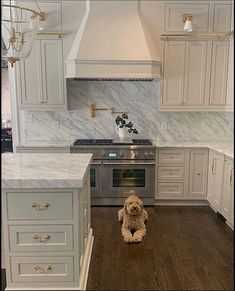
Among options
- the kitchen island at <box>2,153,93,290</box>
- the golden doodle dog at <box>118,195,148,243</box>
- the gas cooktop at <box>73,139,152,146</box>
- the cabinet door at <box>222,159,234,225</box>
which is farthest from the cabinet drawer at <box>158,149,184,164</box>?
the kitchen island at <box>2,153,93,290</box>

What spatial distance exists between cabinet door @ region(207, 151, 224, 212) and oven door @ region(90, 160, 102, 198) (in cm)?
153

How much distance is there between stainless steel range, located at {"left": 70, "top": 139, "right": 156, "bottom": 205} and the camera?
396cm

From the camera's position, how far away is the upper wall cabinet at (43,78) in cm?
396

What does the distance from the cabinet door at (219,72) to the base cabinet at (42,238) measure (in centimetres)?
289

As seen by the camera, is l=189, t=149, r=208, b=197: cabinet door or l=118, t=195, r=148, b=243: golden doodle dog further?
l=189, t=149, r=208, b=197: cabinet door

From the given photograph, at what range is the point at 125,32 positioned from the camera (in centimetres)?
379

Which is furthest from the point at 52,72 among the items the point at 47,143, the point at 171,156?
the point at 171,156

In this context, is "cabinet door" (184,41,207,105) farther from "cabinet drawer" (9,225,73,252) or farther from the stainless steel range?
"cabinet drawer" (9,225,73,252)

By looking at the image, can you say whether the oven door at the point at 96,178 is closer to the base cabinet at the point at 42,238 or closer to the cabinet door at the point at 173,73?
the cabinet door at the point at 173,73

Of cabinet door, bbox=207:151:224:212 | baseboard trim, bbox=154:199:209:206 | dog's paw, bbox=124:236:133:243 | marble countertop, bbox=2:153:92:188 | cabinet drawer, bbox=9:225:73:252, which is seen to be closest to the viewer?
marble countertop, bbox=2:153:92:188

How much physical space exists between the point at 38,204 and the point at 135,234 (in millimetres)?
1447

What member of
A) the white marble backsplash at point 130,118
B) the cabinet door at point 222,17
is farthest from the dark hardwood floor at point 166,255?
the cabinet door at point 222,17

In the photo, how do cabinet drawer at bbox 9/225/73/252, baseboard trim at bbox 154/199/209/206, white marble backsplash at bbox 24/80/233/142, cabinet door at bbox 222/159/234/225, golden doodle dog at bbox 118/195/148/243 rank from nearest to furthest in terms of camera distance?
cabinet drawer at bbox 9/225/73/252 → golden doodle dog at bbox 118/195/148/243 → cabinet door at bbox 222/159/234/225 → baseboard trim at bbox 154/199/209/206 → white marble backsplash at bbox 24/80/233/142

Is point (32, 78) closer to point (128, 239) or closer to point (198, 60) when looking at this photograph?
point (198, 60)
